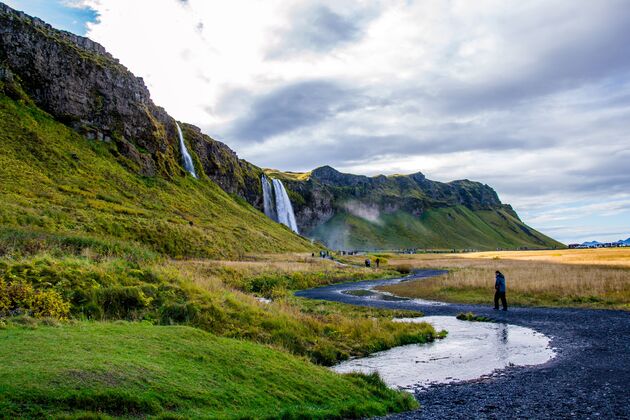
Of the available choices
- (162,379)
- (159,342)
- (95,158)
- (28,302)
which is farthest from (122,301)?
(95,158)

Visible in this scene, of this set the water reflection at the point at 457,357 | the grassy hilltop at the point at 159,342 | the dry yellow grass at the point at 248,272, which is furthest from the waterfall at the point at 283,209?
the water reflection at the point at 457,357

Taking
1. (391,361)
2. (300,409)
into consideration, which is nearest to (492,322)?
(391,361)

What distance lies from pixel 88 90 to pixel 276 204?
290 feet

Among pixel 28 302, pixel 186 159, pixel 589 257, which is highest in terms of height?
pixel 186 159

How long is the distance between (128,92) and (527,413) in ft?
389

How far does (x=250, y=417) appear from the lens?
10062 millimetres

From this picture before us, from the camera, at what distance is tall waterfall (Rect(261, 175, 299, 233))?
172000 millimetres

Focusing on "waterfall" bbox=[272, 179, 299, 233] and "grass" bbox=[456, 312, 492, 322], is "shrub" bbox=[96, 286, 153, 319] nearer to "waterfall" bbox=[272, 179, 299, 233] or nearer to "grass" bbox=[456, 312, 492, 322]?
"grass" bbox=[456, 312, 492, 322]

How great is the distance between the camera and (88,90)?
10256cm

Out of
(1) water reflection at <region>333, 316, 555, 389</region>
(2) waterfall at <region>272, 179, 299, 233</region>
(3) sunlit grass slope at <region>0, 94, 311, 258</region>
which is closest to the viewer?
(1) water reflection at <region>333, 316, 555, 389</region>

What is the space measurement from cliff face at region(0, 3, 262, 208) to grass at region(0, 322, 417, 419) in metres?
95.3

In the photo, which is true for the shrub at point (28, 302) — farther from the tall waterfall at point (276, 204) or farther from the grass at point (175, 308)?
the tall waterfall at point (276, 204)

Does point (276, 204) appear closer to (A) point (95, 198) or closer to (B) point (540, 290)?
(A) point (95, 198)

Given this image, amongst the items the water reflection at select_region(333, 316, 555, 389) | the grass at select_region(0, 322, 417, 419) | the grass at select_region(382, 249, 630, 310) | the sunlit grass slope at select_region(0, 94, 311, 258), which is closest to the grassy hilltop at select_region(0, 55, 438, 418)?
the grass at select_region(0, 322, 417, 419)
